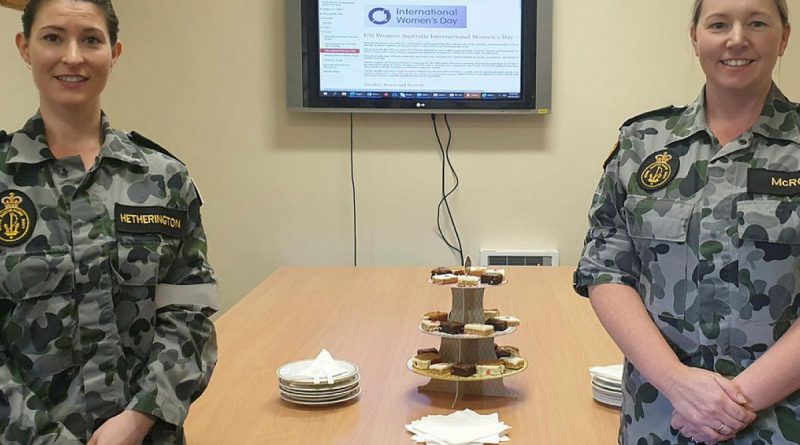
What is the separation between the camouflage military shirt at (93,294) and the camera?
1245mm

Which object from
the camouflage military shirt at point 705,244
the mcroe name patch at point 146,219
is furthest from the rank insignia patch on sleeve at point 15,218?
the camouflage military shirt at point 705,244

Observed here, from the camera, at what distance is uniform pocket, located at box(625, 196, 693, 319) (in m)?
1.35

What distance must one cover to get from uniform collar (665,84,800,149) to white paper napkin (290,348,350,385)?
0.93 metres

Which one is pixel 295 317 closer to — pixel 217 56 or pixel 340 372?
pixel 340 372

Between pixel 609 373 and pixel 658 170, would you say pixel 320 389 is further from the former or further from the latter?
pixel 658 170

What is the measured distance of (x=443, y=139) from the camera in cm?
388

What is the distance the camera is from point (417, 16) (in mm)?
3770

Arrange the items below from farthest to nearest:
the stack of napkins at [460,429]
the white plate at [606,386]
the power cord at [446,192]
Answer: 1. the power cord at [446,192]
2. the white plate at [606,386]
3. the stack of napkins at [460,429]

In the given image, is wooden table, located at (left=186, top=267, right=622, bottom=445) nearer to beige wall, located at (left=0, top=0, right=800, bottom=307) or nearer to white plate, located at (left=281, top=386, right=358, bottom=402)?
white plate, located at (left=281, top=386, right=358, bottom=402)

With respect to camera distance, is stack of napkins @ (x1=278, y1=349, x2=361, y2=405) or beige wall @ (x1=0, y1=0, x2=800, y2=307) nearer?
stack of napkins @ (x1=278, y1=349, x2=361, y2=405)

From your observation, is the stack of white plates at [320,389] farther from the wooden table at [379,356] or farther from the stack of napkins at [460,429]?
the stack of napkins at [460,429]

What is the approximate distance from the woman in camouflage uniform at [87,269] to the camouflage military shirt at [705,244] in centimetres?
80

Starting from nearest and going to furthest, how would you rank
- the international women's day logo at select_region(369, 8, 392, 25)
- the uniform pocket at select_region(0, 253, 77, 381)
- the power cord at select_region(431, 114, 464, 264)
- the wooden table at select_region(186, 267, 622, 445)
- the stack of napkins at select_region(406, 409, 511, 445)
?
1. the uniform pocket at select_region(0, 253, 77, 381)
2. the stack of napkins at select_region(406, 409, 511, 445)
3. the wooden table at select_region(186, 267, 622, 445)
4. the international women's day logo at select_region(369, 8, 392, 25)
5. the power cord at select_region(431, 114, 464, 264)

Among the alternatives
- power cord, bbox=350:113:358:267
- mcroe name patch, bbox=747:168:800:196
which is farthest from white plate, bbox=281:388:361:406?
power cord, bbox=350:113:358:267
